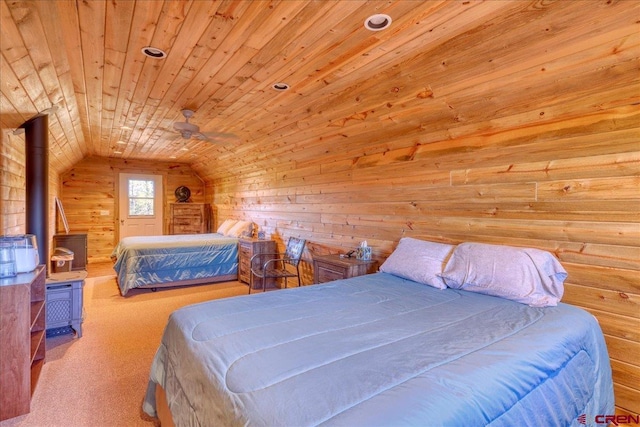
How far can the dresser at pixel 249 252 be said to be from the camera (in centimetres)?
502

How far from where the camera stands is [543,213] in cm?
217

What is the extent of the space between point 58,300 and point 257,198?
132 inches

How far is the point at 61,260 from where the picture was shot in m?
4.93

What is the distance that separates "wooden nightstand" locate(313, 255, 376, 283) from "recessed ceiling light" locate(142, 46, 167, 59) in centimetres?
225

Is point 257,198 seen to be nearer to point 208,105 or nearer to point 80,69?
point 208,105

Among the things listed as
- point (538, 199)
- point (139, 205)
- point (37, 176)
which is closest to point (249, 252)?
point (37, 176)

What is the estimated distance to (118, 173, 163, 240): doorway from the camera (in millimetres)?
7446

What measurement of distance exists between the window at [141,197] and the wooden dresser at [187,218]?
0.65 metres

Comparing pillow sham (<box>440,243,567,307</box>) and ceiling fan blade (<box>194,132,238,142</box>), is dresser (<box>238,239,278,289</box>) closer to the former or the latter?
ceiling fan blade (<box>194,132,238,142</box>)

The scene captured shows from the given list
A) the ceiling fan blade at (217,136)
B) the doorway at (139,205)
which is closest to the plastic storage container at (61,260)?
the doorway at (139,205)

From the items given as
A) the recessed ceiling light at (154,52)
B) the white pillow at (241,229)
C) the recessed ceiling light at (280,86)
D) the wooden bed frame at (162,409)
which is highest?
the recessed ceiling light at (154,52)

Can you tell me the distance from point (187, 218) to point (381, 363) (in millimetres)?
7216

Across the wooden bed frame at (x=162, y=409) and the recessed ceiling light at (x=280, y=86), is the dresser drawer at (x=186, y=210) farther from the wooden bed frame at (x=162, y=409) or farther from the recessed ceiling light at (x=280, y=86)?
the wooden bed frame at (x=162, y=409)

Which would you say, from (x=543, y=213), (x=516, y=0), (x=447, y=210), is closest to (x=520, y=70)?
(x=516, y=0)
